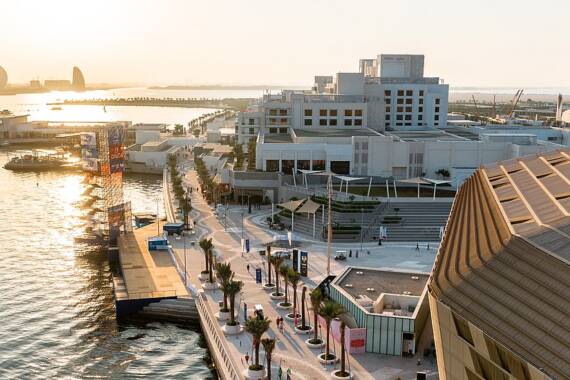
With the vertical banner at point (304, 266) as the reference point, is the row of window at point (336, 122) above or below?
above

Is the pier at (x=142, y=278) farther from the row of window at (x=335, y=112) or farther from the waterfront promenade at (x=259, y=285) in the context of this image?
the row of window at (x=335, y=112)

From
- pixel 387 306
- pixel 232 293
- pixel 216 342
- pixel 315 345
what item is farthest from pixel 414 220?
pixel 216 342

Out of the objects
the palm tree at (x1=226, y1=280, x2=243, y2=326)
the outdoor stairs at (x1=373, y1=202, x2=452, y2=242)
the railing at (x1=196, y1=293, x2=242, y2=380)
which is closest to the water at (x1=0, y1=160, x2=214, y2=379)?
the railing at (x1=196, y1=293, x2=242, y2=380)

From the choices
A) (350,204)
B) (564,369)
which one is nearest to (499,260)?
(564,369)

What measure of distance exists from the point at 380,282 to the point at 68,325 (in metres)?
33.5

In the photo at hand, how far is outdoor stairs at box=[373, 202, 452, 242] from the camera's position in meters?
91.9

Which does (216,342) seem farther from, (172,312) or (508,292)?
(508,292)

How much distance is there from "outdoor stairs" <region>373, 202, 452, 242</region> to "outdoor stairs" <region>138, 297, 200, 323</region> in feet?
116

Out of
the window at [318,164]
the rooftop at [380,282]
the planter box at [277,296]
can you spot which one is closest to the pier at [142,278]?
the planter box at [277,296]

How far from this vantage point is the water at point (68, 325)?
2227 inches

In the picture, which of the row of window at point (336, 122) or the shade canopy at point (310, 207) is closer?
the shade canopy at point (310, 207)

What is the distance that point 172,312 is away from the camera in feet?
220

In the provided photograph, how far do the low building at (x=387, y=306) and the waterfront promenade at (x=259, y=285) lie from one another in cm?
141

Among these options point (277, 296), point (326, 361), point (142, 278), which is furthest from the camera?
point (142, 278)
